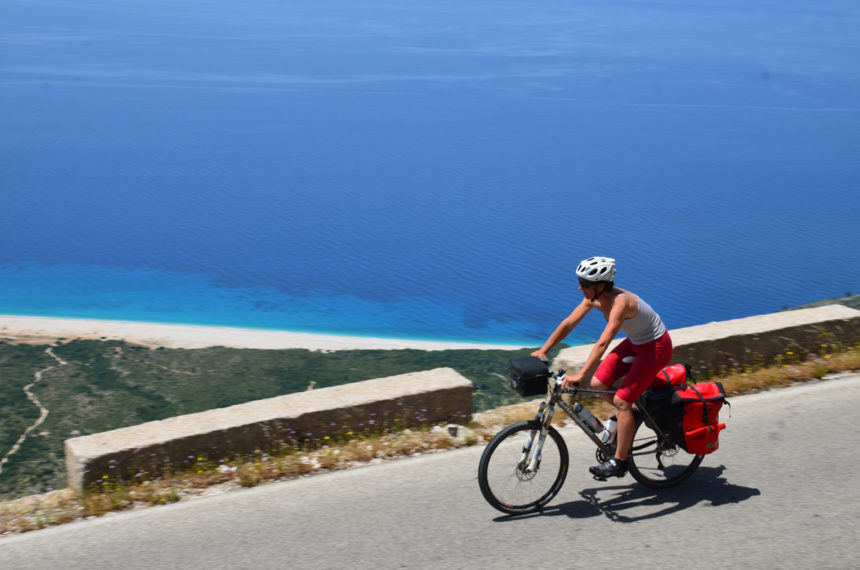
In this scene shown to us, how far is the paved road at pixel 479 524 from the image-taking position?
5.34 m

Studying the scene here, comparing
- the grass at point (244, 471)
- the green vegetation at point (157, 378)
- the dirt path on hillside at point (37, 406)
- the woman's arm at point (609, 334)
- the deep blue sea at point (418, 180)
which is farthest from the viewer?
the deep blue sea at point (418, 180)

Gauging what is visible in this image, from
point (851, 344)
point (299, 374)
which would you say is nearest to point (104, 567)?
point (851, 344)

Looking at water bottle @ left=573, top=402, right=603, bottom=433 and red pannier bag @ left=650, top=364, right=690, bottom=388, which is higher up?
red pannier bag @ left=650, top=364, right=690, bottom=388

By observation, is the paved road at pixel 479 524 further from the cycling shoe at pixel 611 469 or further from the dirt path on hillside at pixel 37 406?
the dirt path on hillside at pixel 37 406

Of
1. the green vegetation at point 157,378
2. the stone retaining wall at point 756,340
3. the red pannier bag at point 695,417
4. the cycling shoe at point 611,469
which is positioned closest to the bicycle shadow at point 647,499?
the cycling shoe at point 611,469

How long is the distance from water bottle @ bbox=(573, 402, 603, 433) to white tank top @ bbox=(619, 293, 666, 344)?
21.7 inches

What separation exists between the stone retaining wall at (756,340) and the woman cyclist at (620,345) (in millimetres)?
1892

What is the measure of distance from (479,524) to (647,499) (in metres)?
1.18

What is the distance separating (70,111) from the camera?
201 ft

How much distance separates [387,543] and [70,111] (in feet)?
204

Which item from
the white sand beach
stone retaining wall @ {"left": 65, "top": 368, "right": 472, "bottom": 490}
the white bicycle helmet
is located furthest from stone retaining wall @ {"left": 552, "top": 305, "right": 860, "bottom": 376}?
the white sand beach

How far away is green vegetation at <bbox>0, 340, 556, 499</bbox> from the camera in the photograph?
2025 cm

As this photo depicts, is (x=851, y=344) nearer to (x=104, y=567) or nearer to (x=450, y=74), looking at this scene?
(x=104, y=567)

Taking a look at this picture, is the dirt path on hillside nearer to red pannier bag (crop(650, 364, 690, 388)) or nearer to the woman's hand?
the woman's hand
